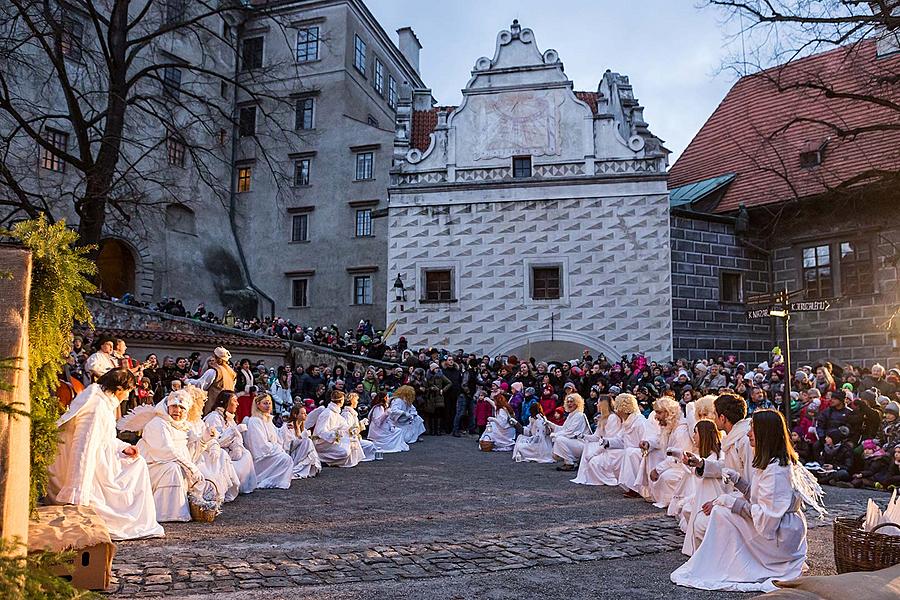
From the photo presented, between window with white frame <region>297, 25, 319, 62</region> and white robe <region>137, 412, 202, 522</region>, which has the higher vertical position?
window with white frame <region>297, 25, 319, 62</region>

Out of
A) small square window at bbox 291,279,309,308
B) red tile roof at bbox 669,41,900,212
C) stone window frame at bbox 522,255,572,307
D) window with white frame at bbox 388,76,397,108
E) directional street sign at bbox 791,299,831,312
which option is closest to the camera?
directional street sign at bbox 791,299,831,312

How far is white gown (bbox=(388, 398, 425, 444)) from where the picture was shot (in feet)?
59.9

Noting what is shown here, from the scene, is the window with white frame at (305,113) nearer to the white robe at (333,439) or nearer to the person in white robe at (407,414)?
the person in white robe at (407,414)

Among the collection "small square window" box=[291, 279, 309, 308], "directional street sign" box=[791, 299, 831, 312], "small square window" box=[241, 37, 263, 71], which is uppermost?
"small square window" box=[241, 37, 263, 71]

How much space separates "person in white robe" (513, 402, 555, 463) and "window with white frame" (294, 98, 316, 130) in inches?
964

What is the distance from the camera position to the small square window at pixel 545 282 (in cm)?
2588

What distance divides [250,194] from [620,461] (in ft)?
93.2

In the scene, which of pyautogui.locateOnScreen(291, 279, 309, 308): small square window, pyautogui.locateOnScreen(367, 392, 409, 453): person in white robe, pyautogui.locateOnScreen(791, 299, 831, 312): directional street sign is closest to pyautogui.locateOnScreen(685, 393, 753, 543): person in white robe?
pyautogui.locateOnScreen(791, 299, 831, 312): directional street sign

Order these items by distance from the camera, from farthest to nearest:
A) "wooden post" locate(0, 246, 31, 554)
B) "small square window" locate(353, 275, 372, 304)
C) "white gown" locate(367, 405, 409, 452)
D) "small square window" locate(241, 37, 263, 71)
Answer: "small square window" locate(241, 37, 263, 71)
"small square window" locate(353, 275, 372, 304)
"white gown" locate(367, 405, 409, 452)
"wooden post" locate(0, 246, 31, 554)

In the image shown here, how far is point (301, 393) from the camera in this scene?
66.1 ft

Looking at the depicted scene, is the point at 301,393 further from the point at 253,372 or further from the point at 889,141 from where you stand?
the point at 889,141

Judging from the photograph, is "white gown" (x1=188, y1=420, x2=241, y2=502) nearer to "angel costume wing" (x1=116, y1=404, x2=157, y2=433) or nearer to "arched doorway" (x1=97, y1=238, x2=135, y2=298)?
"angel costume wing" (x1=116, y1=404, x2=157, y2=433)

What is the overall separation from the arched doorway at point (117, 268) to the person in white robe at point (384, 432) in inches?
738

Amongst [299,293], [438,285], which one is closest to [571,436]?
[438,285]
